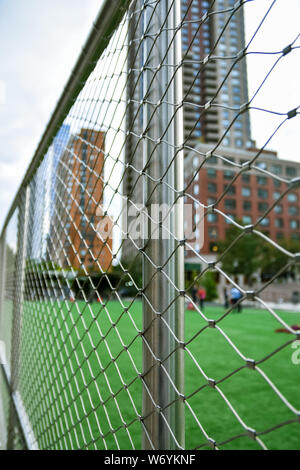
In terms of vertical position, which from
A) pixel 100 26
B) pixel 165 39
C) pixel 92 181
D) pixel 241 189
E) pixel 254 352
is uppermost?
pixel 241 189

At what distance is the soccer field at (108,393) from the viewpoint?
3.76 feet

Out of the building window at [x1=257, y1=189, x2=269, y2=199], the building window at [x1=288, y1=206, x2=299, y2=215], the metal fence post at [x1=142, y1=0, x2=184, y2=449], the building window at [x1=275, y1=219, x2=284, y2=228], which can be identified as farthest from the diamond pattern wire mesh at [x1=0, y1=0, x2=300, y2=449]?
the building window at [x1=288, y1=206, x2=299, y2=215]

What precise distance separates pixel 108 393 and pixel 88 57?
8.92 ft

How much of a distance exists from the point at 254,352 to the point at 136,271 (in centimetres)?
480

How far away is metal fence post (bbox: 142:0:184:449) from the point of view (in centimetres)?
63

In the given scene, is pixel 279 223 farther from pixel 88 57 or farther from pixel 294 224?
pixel 88 57

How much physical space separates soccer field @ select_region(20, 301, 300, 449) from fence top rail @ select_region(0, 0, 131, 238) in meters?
0.69

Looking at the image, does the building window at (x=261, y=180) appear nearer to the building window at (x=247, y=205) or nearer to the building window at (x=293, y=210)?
the building window at (x=247, y=205)

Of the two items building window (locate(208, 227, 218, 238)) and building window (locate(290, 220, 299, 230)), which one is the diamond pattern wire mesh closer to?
building window (locate(208, 227, 218, 238))

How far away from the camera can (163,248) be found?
661 millimetres

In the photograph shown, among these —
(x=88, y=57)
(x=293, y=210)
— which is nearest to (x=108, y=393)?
(x=88, y=57)

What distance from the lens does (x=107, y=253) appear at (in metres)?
1.14
